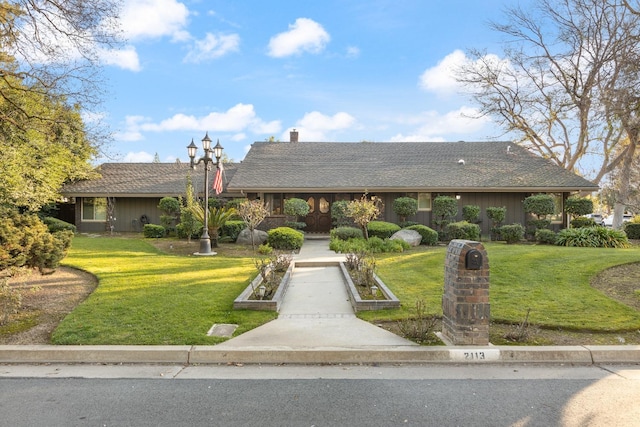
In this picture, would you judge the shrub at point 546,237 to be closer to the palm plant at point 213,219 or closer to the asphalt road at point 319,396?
the palm plant at point 213,219

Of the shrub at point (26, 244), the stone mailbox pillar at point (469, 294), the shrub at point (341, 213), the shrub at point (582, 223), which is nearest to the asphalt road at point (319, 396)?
the stone mailbox pillar at point (469, 294)

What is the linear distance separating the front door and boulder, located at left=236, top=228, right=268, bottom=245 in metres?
4.88

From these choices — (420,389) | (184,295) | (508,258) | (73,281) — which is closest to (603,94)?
(508,258)

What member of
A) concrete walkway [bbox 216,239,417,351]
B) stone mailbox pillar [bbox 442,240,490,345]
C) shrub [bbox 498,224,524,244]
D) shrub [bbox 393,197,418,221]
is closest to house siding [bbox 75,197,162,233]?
shrub [bbox 393,197,418,221]

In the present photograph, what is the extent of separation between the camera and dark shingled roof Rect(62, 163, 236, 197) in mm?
22000

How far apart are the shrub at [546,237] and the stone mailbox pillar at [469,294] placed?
1376cm

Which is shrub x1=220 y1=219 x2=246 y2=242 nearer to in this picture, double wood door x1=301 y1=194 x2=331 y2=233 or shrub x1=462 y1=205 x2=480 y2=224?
double wood door x1=301 y1=194 x2=331 y2=233

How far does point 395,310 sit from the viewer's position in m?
6.64

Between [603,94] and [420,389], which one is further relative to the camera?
[603,94]

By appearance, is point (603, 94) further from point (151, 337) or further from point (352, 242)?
point (151, 337)

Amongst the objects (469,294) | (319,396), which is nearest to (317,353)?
(319,396)

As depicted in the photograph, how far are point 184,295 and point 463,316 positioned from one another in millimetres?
5078

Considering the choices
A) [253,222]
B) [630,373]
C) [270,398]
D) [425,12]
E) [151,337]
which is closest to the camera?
[270,398]

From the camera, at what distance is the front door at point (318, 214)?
69.5 ft
